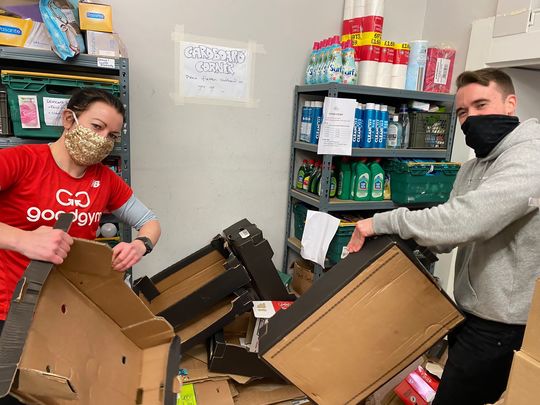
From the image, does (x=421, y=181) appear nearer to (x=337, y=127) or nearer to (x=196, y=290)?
(x=337, y=127)

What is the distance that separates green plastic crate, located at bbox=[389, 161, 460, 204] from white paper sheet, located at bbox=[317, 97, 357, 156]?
1.27 ft

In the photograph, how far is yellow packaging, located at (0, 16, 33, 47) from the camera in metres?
1.56

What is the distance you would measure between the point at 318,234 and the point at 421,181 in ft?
2.30

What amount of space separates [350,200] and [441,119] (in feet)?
2.58

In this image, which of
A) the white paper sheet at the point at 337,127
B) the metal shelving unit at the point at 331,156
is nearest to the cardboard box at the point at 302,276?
the metal shelving unit at the point at 331,156

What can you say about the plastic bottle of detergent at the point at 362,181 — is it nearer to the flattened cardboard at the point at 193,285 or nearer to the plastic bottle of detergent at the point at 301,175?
the plastic bottle of detergent at the point at 301,175

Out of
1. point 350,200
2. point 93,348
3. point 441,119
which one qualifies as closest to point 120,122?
point 93,348

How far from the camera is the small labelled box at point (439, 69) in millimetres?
2418

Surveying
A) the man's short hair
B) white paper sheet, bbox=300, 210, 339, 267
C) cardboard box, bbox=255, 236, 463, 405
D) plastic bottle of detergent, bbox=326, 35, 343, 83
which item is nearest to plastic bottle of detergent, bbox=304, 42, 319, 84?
plastic bottle of detergent, bbox=326, 35, 343, 83

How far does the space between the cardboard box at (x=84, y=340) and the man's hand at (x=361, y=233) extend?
0.62 metres

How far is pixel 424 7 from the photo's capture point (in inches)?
107

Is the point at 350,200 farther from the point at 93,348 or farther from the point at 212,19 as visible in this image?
the point at 93,348

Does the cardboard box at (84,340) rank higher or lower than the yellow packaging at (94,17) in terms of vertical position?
lower

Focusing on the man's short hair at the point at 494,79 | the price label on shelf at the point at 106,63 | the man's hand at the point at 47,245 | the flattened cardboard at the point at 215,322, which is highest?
the price label on shelf at the point at 106,63
